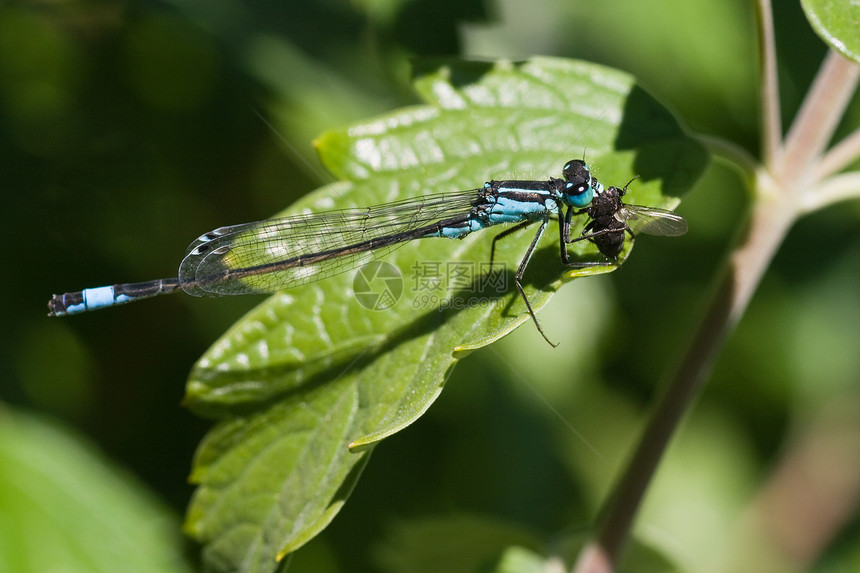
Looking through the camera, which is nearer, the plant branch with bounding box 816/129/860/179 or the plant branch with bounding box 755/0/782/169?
the plant branch with bounding box 755/0/782/169

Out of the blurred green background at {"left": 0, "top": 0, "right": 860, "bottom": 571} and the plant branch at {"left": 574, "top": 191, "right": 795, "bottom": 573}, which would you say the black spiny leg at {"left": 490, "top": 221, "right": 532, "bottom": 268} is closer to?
the plant branch at {"left": 574, "top": 191, "right": 795, "bottom": 573}

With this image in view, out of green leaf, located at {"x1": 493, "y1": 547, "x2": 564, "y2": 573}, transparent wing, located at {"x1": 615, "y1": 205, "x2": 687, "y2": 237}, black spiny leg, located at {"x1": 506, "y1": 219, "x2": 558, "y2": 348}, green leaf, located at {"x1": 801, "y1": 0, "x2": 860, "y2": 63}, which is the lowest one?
green leaf, located at {"x1": 493, "y1": 547, "x2": 564, "y2": 573}

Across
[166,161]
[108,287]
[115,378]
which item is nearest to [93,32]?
[166,161]

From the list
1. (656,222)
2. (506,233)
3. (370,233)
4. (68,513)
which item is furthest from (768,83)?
(68,513)

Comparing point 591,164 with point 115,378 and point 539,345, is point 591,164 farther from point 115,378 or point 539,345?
point 115,378

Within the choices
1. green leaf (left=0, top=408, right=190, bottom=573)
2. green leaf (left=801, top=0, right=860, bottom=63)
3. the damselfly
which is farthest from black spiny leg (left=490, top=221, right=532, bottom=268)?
green leaf (left=0, top=408, right=190, bottom=573)

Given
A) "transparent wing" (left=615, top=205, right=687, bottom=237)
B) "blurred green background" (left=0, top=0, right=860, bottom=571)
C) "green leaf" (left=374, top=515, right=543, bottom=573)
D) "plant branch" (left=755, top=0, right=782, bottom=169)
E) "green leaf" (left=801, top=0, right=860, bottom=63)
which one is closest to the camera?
"green leaf" (left=801, top=0, right=860, bottom=63)

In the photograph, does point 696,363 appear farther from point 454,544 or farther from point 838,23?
point 454,544

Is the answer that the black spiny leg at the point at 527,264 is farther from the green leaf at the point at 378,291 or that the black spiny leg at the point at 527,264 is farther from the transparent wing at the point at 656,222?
the transparent wing at the point at 656,222
